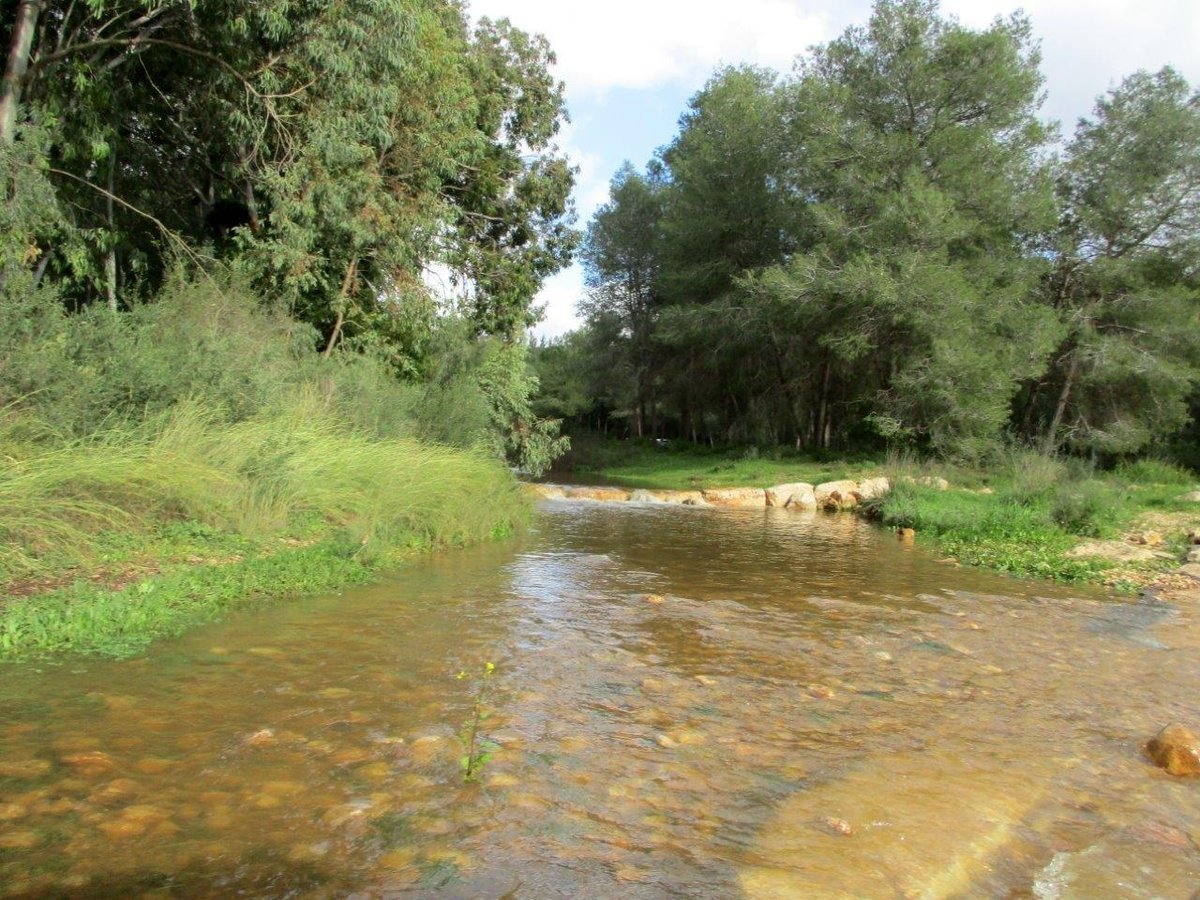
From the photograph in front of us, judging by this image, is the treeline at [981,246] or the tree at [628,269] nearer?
the treeline at [981,246]

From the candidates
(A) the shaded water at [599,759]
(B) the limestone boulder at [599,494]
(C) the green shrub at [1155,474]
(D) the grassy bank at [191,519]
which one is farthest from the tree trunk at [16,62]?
(C) the green shrub at [1155,474]

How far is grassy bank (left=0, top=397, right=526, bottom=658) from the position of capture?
Result: 233 inches

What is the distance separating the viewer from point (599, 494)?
23.6 m

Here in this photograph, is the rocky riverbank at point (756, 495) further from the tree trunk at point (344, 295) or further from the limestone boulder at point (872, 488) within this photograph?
the tree trunk at point (344, 295)

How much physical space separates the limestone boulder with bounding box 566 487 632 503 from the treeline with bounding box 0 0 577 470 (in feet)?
13.4

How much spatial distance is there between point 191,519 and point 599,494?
628 inches

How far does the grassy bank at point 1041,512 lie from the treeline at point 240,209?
9.11 metres

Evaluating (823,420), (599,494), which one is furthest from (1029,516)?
(823,420)

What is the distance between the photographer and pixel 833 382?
1293 inches

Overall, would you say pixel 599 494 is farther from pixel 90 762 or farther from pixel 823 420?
pixel 90 762

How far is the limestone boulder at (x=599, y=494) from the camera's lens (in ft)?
Answer: 74.6

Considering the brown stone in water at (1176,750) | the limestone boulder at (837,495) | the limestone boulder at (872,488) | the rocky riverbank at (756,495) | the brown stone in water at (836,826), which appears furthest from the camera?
the rocky riverbank at (756,495)

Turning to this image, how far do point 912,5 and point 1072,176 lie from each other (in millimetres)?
7547

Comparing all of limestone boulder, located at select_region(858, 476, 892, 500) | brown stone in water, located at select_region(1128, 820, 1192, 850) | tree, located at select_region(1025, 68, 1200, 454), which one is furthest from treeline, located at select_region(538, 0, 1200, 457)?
brown stone in water, located at select_region(1128, 820, 1192, 850)
